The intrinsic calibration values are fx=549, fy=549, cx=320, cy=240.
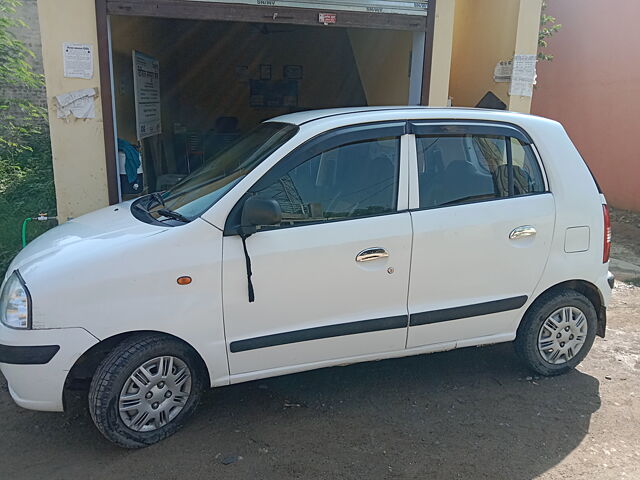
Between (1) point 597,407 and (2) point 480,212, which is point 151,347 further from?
(1) point 597,407

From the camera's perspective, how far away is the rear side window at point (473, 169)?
354cm

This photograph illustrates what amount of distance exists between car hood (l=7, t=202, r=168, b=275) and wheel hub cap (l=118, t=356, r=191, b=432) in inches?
28.0

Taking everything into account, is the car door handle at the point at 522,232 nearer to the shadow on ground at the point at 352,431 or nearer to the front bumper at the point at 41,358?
the shadow on ground at the point at 352,431

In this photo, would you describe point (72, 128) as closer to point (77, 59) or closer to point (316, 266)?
point (77, 59)

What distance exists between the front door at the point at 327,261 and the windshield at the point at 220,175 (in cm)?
21

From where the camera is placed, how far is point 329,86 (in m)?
12.0

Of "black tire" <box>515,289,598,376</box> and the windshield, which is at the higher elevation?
the windshield

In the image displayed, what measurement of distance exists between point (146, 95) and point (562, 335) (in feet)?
20.0

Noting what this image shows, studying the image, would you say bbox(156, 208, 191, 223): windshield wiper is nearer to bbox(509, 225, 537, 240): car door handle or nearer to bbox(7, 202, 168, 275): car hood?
bbox(7, 202, 168, 275): car hood

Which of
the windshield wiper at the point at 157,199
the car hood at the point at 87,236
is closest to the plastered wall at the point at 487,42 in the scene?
the windshield wiper at the point at 157,199

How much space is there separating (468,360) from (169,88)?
8.76m

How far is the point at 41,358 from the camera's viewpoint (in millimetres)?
2852

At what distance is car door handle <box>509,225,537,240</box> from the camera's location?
143 inches

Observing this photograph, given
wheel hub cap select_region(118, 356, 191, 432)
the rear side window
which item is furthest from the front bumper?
the rear side window
